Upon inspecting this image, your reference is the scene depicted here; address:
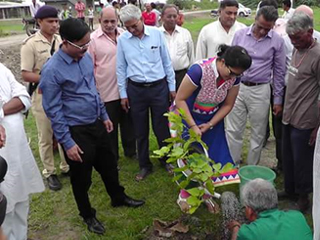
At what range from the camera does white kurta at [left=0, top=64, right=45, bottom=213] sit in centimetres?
266

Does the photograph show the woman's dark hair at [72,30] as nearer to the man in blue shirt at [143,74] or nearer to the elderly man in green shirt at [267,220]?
the man in blue shirt at [143,74]

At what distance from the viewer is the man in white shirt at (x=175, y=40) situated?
15.3 ft

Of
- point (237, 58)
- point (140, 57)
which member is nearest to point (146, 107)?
point (140, 57)

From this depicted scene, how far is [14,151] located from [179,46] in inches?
106

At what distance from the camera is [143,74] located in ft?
12.8

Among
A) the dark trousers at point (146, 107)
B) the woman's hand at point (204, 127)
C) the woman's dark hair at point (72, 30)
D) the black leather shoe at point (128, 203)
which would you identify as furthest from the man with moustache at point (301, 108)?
the woman's dark hair at point (72, 30)

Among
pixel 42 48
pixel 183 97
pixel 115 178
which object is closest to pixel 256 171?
pixel 183 97

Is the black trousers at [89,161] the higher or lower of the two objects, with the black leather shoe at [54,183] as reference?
higher

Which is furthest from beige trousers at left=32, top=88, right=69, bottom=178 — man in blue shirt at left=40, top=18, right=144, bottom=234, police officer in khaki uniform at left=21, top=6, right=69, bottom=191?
man in blue shirt at left=40, top=18, right=144, bottom=234

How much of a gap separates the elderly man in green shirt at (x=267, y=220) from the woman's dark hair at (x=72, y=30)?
167 cm

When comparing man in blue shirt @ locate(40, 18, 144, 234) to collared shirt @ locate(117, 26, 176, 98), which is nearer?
man in blue shirt @ locate(40, 18, 144, 234)

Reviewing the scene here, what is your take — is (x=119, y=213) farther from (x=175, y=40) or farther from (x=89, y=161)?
(x=175, y=40)

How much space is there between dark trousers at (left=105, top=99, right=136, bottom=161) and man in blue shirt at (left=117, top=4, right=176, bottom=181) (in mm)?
179

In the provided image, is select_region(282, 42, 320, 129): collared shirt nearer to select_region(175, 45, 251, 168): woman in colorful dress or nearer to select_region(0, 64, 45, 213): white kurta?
select_region(175, 45, 251, 168): woman in colorful dress
